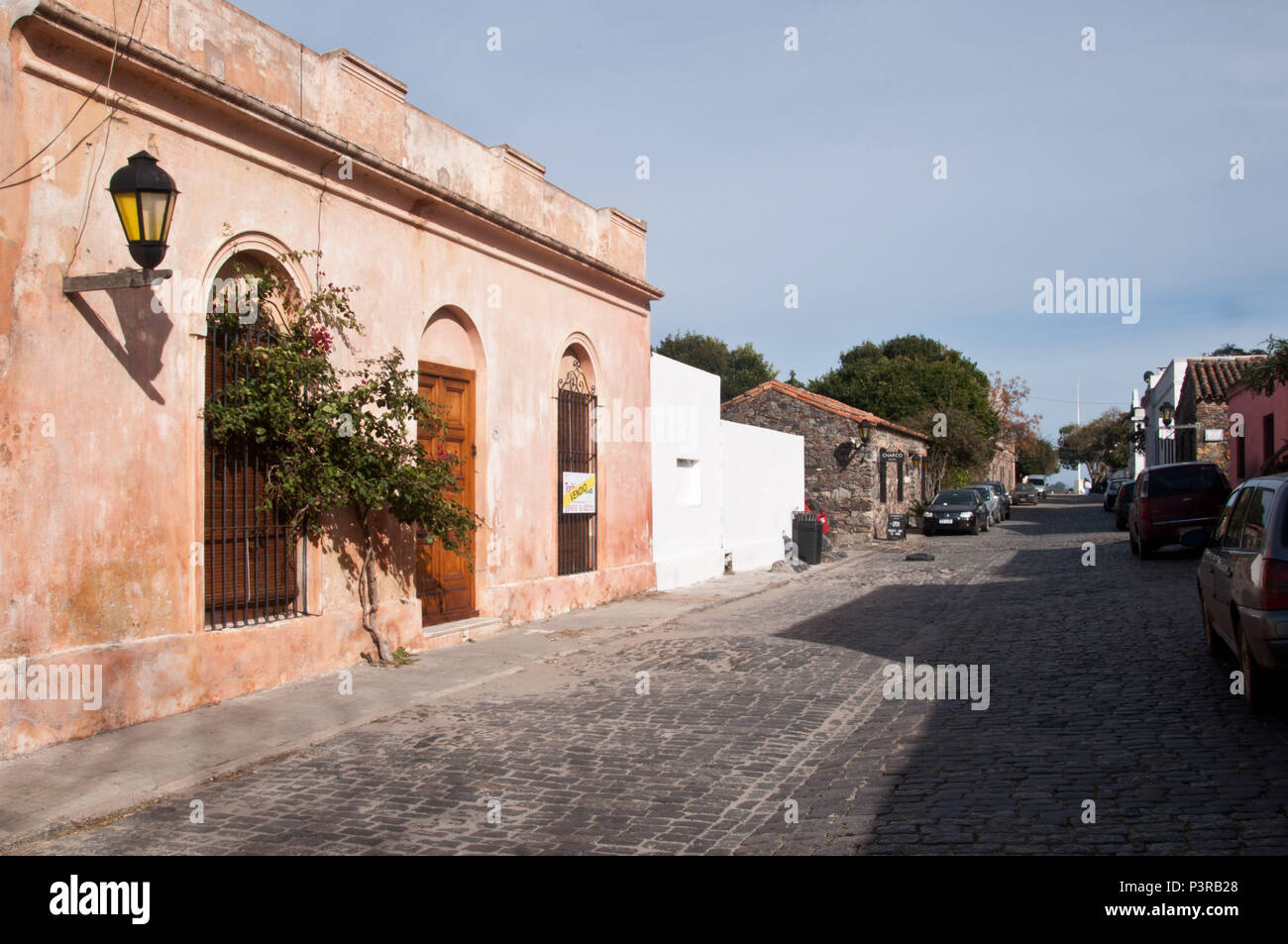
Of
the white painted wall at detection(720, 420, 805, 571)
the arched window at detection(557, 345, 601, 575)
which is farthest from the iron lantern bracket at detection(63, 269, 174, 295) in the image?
the white painted wall at detection(720, 420, 805, 571)

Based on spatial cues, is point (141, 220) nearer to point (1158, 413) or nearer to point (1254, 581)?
point (1254, 581)

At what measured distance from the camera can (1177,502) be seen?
19.9 meters

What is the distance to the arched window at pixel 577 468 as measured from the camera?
1416 cm

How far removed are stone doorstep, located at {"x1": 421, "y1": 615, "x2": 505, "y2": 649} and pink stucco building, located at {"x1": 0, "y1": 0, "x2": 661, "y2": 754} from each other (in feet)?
0.17

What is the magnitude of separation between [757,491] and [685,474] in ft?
13.3

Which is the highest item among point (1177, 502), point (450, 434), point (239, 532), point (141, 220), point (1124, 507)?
point (141, 220)

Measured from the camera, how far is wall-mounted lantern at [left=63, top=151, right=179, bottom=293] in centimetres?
688

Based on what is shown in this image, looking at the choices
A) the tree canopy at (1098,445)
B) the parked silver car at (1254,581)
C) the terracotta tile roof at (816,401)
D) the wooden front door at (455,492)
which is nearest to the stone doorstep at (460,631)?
the wooden front door at (455,492)

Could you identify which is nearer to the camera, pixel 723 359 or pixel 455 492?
pixel 455 492

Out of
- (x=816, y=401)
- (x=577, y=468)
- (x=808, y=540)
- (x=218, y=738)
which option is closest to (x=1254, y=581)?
(x=218, y=738)

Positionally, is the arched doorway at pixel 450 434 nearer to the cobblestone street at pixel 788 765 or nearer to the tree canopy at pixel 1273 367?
the cobblestone street at pixel 788 765

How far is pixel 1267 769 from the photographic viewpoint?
576cm

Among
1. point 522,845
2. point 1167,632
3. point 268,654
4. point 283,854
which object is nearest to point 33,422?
point 268,654

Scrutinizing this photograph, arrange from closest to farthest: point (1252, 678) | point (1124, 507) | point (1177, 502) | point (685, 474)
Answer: point (1252, 678) → point (685, 474) → point (1177, 502) → point (1124, 507)
